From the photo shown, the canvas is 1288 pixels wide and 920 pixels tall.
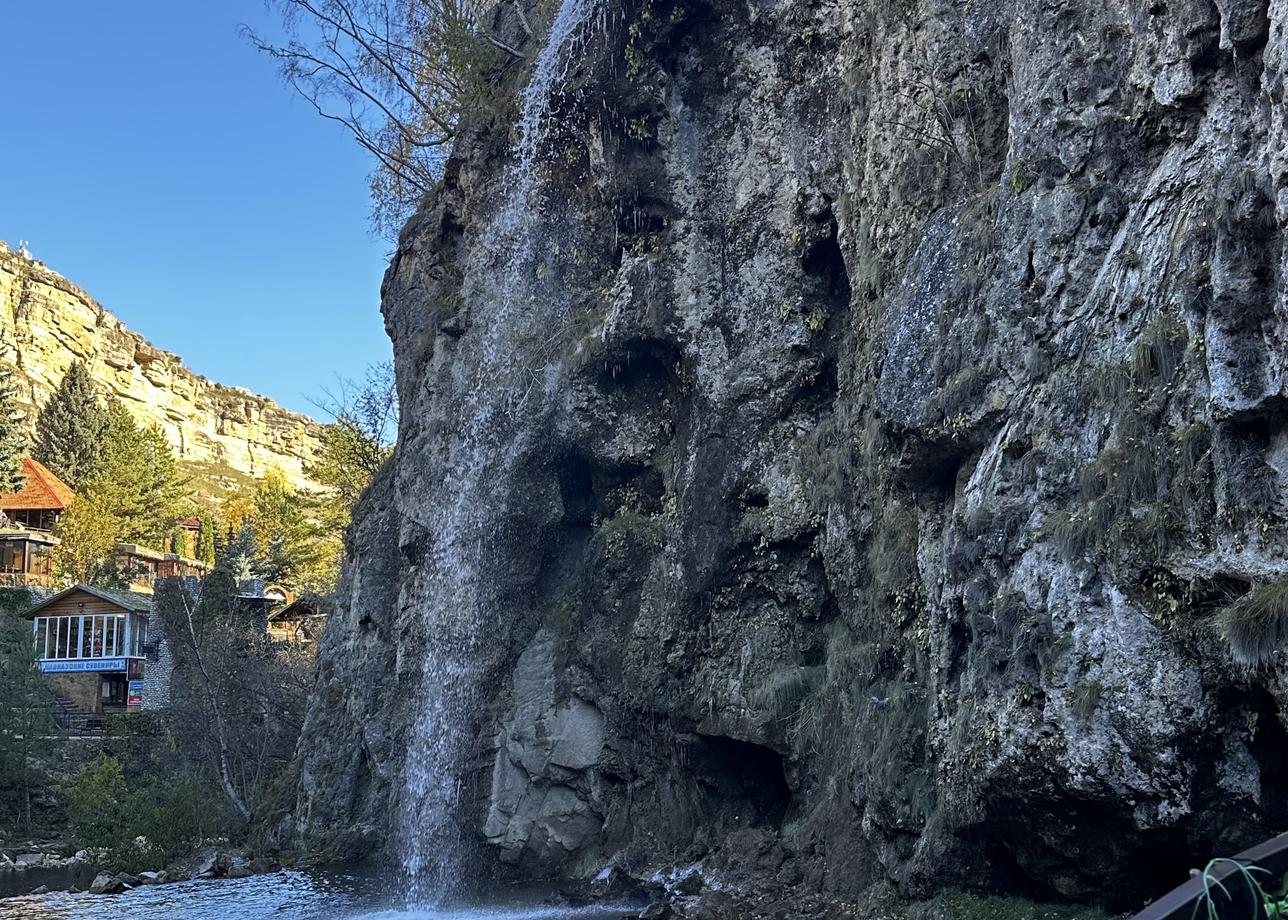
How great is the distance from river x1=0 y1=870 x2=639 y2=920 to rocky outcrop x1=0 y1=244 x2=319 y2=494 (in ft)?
232

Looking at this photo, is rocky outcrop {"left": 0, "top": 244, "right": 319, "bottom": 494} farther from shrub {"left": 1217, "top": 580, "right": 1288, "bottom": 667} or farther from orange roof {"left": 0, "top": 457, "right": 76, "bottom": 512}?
shrub {"left": 1217, "top": 580, "right": 1288, "bottom": 667}

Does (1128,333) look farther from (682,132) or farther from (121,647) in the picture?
(121,647)

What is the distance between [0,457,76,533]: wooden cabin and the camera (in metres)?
52.8

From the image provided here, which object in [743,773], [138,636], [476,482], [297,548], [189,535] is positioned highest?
[189,535]

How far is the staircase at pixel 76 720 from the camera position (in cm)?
3291

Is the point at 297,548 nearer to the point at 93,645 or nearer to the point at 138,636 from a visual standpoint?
the point at 138,636

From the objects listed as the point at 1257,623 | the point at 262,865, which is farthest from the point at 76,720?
the point at 1257,623

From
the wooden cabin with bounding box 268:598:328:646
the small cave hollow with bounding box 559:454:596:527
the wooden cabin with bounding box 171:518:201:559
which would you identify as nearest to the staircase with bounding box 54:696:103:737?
the wooden cabin with bounding box 268:598:328:646

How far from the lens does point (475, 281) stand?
21125mm

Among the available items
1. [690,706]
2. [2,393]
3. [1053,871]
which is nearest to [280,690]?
[690,706]

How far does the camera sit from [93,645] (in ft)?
129


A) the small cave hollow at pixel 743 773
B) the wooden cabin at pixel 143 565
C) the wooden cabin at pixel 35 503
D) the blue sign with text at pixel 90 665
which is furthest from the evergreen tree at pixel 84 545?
the small cave hollow at pixel 743 773

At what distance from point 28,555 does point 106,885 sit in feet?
125

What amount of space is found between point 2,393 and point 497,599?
147ft
